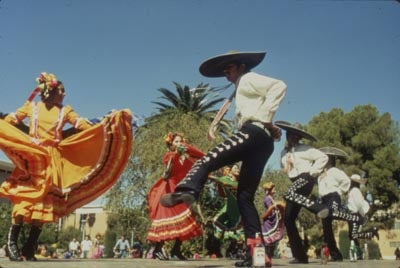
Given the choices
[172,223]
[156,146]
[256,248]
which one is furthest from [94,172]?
[156,146]

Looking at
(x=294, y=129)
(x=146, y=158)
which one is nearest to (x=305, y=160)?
(x=294, y=129)

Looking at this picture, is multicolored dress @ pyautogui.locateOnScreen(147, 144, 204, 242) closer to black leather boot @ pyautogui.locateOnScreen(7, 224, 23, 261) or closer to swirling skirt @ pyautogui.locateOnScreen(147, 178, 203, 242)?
swirling skirt @ pyautogui.locateOnScreen(147, 178, 203, 242)

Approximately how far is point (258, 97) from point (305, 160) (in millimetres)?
2528

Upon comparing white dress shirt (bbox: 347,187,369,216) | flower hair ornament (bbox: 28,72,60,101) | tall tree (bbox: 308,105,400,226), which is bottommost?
white dress shirt (bbox: 347,187,369,216)

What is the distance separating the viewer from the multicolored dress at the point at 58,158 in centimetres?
570

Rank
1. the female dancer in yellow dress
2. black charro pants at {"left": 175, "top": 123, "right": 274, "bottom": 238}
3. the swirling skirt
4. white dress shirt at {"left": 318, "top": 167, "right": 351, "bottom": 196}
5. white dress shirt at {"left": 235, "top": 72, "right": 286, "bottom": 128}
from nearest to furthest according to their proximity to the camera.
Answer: black charro pants at {"left": 175, "top": 123, "right": 274, "bottom": 238}
white dress shirt at {"left": 235, "top": 72, "right": 286, "bottom": 128}
the female dancer in yellow dress
the swirling skirt
white dress shirt at {"left": 318, "top": 167, "right": 351, "bottom": 196}

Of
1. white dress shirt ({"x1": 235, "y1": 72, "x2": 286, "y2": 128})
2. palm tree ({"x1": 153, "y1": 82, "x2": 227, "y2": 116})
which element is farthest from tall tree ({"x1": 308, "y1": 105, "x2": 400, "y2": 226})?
white dress shirt ({"x1": 235, "y1": 72, "x2": 286, "y2": 128})

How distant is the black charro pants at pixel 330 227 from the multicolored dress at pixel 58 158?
3.28 metres

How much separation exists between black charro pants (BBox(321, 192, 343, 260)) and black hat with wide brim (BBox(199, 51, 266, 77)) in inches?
145

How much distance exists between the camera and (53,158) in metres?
6.06

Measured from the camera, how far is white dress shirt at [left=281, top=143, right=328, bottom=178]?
6441 mm

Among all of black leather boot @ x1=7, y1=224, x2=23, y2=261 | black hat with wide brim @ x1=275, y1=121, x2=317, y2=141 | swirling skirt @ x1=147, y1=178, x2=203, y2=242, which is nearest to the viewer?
black leather boot @ x1=7, y1=224, x2=23, y2=261

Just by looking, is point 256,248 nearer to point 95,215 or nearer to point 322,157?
point 322,157

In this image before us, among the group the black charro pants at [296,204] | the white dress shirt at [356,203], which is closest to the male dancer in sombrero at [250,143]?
the black charro pants at [296,204]
